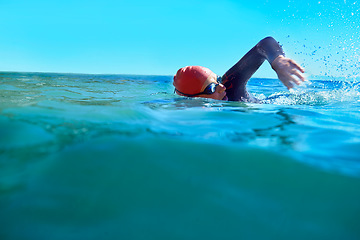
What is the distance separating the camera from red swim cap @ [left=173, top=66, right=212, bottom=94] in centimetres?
351

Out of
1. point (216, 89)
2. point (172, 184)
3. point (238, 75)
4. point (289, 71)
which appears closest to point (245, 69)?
point (238, 75)

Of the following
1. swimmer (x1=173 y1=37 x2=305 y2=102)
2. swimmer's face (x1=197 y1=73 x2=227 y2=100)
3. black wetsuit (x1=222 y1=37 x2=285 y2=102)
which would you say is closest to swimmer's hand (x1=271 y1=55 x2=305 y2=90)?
swimmer (x1=173 y1=37 x2=305 y2=102)

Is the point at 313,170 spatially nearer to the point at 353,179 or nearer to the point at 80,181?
the point at 353,179

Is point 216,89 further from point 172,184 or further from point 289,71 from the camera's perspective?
point 172,184

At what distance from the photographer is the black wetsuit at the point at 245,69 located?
3.50m

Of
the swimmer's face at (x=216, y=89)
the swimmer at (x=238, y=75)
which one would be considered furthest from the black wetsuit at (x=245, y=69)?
the swimmer's face at (x=216, y=89)

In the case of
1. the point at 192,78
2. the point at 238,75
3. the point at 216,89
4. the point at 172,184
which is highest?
the point at 238,75

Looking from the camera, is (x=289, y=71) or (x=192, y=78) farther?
(x=192, y=78)

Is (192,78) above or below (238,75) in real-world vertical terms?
below

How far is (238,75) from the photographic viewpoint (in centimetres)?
400

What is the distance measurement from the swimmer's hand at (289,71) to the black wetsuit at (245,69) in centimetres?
35

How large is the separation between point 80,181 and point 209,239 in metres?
0.57

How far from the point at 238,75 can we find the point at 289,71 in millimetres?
1176

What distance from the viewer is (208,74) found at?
11.5 ft
